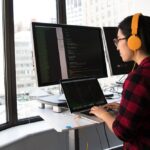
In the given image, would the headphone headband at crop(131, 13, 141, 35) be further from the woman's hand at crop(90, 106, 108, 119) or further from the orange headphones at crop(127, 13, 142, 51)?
the woman's hand at crop(90, 106, 108, 119)

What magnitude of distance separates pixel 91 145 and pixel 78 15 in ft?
4.25

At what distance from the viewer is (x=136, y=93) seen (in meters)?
1.06

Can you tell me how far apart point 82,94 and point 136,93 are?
→ 581 mm

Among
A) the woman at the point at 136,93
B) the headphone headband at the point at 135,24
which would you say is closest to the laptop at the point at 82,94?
the woman at the point at 136,93

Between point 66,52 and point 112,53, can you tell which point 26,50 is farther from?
point 112,53

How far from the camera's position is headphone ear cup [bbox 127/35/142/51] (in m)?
1.13

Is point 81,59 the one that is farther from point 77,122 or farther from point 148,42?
point 148,42

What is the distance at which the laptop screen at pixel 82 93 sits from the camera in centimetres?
153

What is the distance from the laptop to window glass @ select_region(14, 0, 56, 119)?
0.51 metres

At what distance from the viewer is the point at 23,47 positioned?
2.14 m

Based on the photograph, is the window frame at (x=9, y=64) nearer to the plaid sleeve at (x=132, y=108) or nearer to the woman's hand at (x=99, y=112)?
the woman's hand at (x=99, y=112)

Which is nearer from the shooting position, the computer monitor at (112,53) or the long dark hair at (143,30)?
the long dark hair at (143,30)

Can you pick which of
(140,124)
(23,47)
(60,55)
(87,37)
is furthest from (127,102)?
(23,47)

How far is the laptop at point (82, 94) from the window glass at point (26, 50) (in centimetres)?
51
